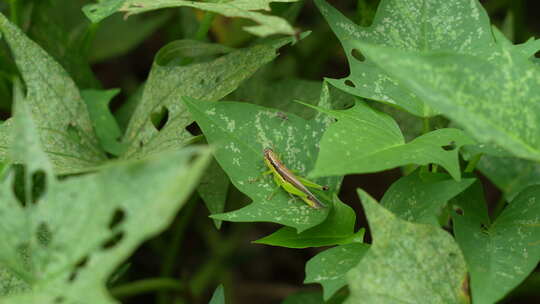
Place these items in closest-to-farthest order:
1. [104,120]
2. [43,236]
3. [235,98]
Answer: [43,236]
[104,120]
[235,98]

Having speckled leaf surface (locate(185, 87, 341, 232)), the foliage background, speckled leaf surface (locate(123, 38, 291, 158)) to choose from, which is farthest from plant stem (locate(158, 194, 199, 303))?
speckled leaf surface (locate(185, 87, 341, 232))

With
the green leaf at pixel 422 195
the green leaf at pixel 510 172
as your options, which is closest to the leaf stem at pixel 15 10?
the green leaf at pixel 422 195

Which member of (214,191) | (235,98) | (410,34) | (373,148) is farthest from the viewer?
(235,98)

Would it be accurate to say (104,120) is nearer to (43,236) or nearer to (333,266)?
(43,236)

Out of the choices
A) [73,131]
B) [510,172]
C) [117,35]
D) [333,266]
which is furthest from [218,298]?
[117,35]

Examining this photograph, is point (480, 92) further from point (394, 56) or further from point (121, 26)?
point (121, 26)

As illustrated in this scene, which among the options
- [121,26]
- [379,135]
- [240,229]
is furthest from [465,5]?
[121,26]

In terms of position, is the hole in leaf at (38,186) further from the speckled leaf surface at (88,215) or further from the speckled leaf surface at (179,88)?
the speckled leaf surface at (88,215)
